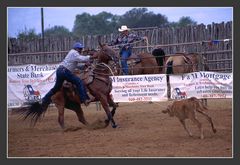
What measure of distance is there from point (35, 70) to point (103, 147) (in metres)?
7.51

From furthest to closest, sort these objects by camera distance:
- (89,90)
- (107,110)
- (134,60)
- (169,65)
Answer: (134,60)
(169,65)
(89,90)
(107,110)

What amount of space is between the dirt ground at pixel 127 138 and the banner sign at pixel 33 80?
5.04ft

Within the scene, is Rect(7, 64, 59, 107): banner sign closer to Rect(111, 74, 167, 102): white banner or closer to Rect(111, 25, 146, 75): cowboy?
Rect(111, 25, 146, 75): cowboy

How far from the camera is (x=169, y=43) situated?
22.5 m

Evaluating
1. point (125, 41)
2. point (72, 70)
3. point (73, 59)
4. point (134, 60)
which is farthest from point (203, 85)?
point (73, 59)

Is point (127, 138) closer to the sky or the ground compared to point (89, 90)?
closer to the ground

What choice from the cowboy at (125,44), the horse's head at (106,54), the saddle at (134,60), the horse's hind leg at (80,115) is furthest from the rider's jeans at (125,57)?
the horse's hind leg at (80,115)

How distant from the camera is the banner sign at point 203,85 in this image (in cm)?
1669

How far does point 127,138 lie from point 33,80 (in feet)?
22.5

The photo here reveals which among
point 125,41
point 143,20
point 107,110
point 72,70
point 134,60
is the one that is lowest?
point 107,110

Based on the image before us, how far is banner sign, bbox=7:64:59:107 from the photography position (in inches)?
725

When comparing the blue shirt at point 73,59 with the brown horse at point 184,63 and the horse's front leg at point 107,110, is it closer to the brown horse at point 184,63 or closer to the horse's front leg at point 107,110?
the horse's front leg at point 107,110

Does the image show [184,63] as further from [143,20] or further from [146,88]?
[143,20]

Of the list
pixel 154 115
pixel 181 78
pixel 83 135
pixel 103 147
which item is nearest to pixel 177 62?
pixel 181 78
